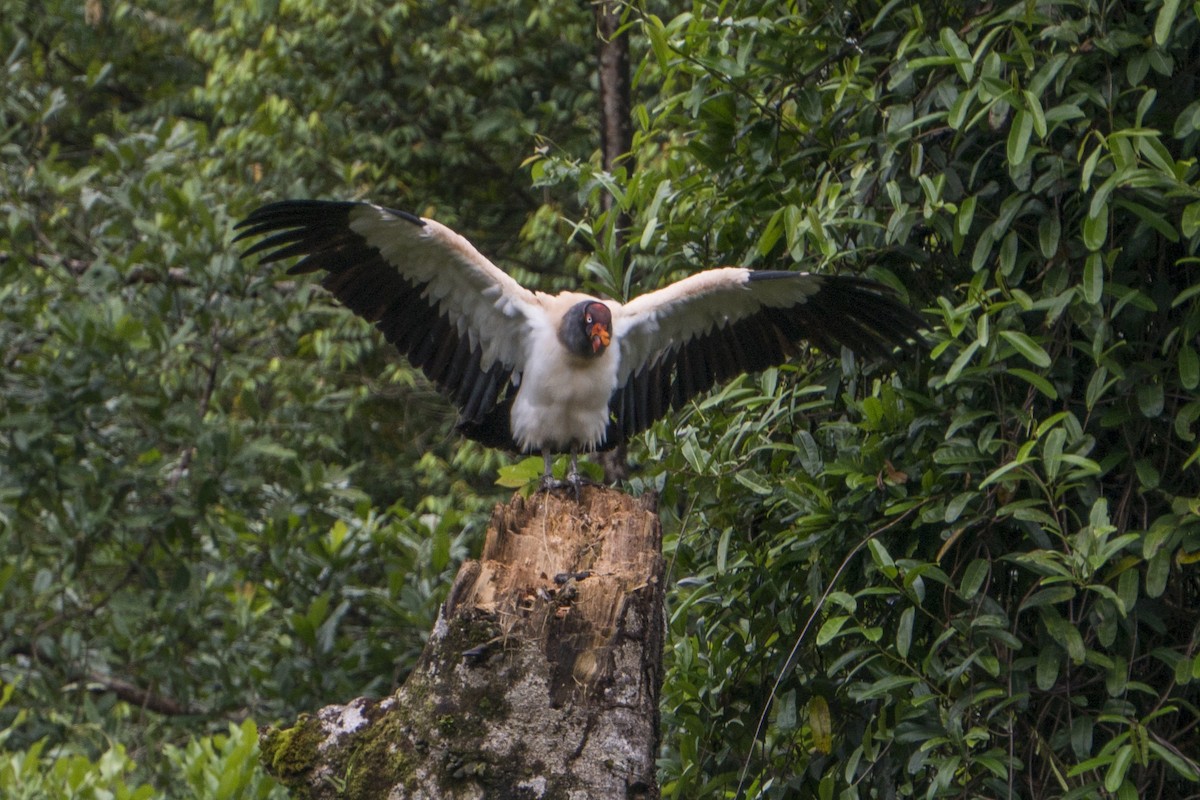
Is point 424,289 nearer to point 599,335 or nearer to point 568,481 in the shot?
point 599,335

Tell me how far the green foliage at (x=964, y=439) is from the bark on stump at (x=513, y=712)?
0.58m

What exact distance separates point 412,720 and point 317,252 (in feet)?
6.67

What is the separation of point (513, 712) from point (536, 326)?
7.03 ft

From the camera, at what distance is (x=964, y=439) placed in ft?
11.3

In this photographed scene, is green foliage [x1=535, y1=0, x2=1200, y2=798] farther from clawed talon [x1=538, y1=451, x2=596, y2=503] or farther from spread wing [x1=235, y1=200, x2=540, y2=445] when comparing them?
spread wing [x1=235, y1=200, x2=540, y2=445]

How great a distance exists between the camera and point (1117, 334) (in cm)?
350

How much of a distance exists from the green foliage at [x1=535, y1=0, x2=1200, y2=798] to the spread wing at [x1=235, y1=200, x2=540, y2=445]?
0.96 meters

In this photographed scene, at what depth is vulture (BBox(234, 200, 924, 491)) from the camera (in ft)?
14.8

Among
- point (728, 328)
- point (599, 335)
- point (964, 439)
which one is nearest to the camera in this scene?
point (964, 439)

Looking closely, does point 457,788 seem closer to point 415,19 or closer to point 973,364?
point 973,364

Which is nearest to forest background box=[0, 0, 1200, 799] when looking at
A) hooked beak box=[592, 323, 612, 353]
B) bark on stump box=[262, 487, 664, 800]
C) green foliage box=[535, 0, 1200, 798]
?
green foliage box=[535, 0, 1200, 798]

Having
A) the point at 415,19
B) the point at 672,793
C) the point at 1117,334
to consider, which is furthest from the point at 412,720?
the point at 415,19

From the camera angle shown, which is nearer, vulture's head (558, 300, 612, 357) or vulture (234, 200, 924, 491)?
vulture (234, 200, 924, 491)

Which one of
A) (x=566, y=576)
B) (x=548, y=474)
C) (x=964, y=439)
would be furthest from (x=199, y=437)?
(x=964, y=439)
